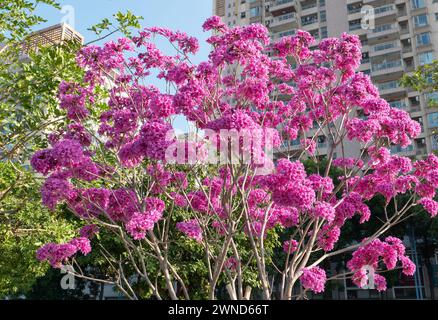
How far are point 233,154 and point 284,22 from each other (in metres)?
48.9

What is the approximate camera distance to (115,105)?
6.92 meters

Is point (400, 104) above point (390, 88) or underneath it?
underneath

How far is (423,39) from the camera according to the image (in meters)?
43.6

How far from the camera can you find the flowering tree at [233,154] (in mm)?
5297

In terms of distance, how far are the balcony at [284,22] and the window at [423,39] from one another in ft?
44.8

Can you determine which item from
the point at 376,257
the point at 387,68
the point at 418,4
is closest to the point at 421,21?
the point at 418,4

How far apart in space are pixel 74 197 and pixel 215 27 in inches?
130

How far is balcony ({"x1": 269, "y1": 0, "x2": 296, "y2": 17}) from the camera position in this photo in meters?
51.5

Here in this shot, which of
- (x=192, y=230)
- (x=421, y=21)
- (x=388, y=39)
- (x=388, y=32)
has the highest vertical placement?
(x=421, y=21)

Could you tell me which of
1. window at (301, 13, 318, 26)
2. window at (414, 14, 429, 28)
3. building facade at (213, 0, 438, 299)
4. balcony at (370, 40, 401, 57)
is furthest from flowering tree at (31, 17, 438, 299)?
window at (301, 13, 318, 26)

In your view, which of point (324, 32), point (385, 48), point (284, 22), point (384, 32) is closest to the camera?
point (385, 48)

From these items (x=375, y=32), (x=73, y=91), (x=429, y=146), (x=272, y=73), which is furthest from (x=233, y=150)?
(x=375, y=32)

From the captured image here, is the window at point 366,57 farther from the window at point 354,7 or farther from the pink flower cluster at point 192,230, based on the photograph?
the pink flower cluster at point 192,230

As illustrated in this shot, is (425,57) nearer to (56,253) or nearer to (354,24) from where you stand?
(354,24)
